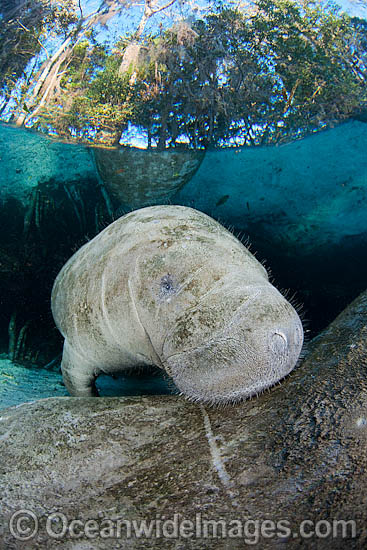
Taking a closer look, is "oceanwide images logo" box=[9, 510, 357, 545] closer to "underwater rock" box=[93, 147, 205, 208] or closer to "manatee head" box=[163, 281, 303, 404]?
"manatee head" box=[163, 281, 303, 404]

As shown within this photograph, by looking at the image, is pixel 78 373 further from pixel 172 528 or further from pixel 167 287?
pixel 172 528

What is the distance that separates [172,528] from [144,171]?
2.74m

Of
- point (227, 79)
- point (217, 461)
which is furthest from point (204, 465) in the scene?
point (227, 79)

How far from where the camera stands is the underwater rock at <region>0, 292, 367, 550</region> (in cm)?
140

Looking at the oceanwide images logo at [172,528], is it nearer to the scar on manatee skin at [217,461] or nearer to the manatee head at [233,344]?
the scar on manatee skin at [217,461]

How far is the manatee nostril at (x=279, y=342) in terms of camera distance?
1729 millimetres

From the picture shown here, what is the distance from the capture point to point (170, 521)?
Answer: 1.49 m

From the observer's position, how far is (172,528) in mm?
1468

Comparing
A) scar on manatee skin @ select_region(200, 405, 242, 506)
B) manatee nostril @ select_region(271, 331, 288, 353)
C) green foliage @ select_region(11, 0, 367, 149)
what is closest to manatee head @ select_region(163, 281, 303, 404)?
manatee nostril @ select_region(271, 331, 288, 353)

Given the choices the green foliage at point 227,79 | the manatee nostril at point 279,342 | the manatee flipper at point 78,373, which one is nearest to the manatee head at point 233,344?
the manatee nostril at point 279,342

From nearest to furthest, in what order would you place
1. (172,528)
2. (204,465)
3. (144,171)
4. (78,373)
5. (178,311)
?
(172,528) < (204,465) < (178,311) < (78,373) < (144,171)

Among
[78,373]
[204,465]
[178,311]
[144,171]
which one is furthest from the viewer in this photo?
[144,171]

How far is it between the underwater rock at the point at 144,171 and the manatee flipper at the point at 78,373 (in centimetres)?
158

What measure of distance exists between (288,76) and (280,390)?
2385mm
